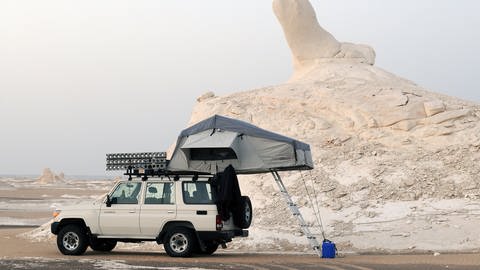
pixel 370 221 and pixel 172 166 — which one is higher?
pixel 172 166

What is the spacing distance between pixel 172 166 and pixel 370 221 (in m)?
6.68

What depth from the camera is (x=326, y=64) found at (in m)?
31.6

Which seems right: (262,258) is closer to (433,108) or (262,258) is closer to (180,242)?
(180,242)

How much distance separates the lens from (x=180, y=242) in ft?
52.2

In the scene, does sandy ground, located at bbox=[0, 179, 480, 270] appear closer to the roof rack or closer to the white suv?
the white suv

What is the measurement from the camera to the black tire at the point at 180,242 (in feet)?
51.7

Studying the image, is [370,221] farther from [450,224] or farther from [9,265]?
[9,265]

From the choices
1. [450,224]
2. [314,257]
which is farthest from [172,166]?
[450,224]


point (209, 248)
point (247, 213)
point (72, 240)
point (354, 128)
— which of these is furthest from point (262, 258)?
point (354, 128)

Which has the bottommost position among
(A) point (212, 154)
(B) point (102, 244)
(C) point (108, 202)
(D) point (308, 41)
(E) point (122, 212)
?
(B) point (102, 244)

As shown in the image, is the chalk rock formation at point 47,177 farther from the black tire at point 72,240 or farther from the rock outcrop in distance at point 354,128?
the black tire at point 72,240

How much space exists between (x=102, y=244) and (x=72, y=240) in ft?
3.22

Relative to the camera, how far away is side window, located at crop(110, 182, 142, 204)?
1628 cm

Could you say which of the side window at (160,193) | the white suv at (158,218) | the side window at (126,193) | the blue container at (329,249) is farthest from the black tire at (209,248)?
the blue container at (329,249)
